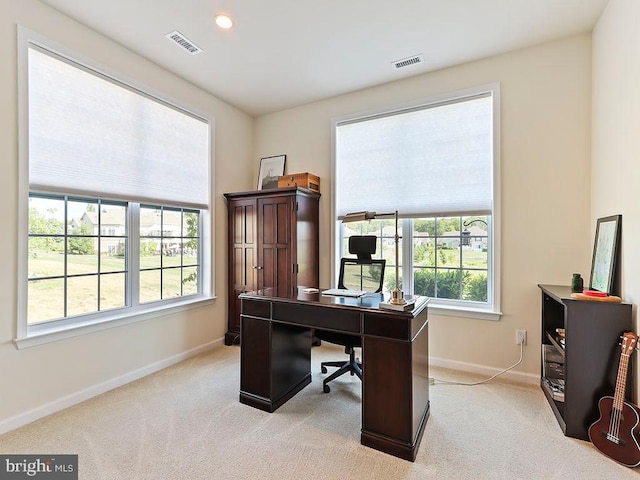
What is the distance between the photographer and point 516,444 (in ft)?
6.42

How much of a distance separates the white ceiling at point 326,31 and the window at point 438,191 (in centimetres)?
49

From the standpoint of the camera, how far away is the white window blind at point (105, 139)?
2.31 metres

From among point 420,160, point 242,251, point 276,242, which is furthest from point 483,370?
point 242,251

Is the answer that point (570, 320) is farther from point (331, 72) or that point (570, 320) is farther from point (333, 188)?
point (331, 72)

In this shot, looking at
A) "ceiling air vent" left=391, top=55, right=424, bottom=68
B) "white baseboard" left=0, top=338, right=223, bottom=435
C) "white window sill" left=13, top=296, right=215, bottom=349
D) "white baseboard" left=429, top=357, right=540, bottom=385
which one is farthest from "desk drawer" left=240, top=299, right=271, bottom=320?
"ceiling air vent" left=391, top=55, right=424, bottom=68

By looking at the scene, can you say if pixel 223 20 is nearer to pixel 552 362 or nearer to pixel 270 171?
pixel 270 171

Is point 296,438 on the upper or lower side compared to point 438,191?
lower

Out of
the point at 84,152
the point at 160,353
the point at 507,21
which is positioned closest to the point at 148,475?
the point at 160,353

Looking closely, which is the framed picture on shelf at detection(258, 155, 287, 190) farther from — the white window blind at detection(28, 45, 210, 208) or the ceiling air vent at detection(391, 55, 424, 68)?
the ceiling air vent at detection(391, 55, 424, 68)

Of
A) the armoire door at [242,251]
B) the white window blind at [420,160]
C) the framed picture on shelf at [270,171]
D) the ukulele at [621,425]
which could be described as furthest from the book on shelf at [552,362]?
the framed picture on shelf at [270,171]

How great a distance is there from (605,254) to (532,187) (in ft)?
2.67

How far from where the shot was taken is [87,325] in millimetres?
2537

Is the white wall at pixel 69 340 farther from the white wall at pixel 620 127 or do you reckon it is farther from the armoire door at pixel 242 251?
the white wall at pixel 620 127

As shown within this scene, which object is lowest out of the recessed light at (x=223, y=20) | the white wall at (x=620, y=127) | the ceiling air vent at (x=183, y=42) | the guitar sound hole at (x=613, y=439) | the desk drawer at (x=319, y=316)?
the guitar sound hole at (x=613, y=439)
